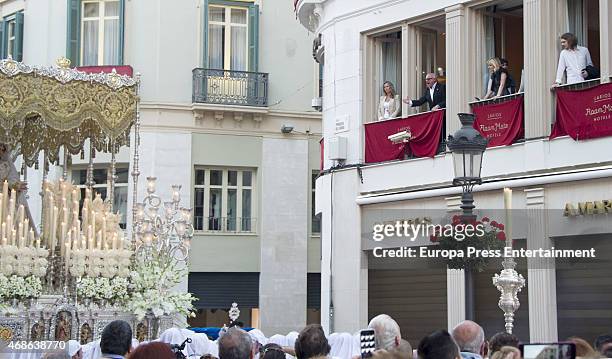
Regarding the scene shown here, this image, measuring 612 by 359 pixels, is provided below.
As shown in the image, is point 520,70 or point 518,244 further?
point 520,70

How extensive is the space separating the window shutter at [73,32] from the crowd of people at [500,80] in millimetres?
11333

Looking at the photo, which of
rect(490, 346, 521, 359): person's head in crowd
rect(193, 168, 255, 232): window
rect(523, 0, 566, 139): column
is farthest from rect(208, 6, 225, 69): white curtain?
rect(490, 346, 521, 359): person's head in crowd

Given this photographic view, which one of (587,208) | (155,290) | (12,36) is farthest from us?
(12,36)

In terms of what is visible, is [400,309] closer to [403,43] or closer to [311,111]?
[403,43]

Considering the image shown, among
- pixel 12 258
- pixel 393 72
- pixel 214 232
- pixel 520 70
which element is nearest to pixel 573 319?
pixel 520 70

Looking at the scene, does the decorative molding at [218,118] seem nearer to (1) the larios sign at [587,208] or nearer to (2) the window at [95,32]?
(2) the window at [95,32]

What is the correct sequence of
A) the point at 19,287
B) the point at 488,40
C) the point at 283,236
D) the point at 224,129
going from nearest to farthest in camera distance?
the point at 19,287 → the point at 488,40 → the point at 224,129 → the point at 283,236

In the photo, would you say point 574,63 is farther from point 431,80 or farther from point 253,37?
point 253,37

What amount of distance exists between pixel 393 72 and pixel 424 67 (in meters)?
0.77

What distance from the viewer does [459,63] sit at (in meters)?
23.2

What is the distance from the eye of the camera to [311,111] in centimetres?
3400

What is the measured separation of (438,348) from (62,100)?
1216 centimetres

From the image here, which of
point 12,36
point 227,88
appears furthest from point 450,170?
point 12,36

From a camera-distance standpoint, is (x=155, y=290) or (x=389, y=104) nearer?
(x=155, y=290)
